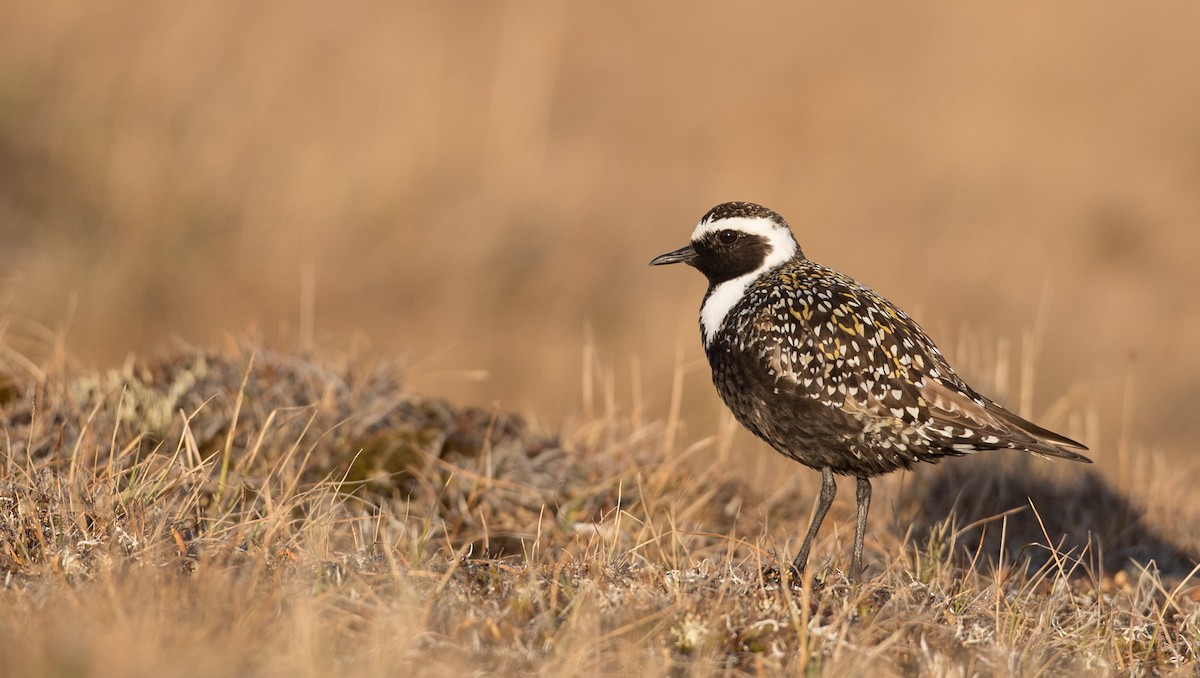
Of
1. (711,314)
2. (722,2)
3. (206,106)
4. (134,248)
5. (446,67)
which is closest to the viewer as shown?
(711,314)

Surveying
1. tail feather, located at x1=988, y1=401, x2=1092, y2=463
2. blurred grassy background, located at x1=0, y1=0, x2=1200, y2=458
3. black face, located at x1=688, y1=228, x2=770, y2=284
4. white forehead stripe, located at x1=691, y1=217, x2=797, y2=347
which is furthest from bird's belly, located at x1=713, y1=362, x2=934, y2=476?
blurred grassy background, located at x1=0, y1=0, x2=1200, y2=458

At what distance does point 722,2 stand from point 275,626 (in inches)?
690

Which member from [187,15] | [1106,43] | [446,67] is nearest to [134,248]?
[187,15]

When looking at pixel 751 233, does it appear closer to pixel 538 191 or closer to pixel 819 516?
pixel 819 516

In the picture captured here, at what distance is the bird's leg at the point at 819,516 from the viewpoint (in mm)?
4824

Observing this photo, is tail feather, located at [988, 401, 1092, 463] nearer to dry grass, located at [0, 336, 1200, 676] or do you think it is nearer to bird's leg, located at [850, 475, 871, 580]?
dry grass, located at [0, 336, 1200, 676]

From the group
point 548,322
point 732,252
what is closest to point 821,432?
point 732,252

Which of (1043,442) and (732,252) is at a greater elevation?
(732,252)

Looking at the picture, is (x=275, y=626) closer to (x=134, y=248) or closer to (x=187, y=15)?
(x=134, y=248)

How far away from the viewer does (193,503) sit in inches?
186

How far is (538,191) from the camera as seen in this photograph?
1234 centimetres

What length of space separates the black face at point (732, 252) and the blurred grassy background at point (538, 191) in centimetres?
163

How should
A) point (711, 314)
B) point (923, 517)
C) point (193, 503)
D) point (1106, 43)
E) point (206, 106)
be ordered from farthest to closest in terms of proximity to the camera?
1. point (1106, 43)
2. point (206, 106)
3. point (923, 517)
4. point (711, 314)
5. point (193, 503)

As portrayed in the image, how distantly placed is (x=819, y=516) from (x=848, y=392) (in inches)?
21.3
